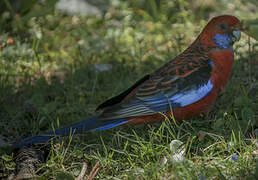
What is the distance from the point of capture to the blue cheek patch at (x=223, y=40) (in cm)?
328

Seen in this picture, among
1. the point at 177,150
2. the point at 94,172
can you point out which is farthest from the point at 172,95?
the point at 94,172

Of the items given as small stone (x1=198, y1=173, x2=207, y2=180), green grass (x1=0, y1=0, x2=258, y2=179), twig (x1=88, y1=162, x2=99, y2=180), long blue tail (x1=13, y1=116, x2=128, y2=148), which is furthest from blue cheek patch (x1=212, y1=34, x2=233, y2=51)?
twig (x1=88, y1=162, x2=99, y2=180)

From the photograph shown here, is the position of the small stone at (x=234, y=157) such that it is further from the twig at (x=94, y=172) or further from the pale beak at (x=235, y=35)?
the pale beak at (x=235, y=35)

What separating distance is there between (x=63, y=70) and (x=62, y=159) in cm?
181

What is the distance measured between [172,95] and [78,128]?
29.1 inches

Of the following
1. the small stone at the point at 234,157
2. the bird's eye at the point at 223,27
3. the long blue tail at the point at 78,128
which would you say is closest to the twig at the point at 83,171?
the long blue tail at the point at 78,128

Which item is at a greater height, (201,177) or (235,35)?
(235,35)

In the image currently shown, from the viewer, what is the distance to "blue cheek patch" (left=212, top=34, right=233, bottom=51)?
3283 millimetres

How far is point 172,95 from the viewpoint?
3074 millimetres

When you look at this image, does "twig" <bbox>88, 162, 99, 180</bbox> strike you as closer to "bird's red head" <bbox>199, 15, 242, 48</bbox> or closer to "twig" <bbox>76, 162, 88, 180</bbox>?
"twig" <bbox>76, 162, 88, 180</bbox>

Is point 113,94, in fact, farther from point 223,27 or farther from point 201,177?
point 201,177

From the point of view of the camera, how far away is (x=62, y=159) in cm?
279

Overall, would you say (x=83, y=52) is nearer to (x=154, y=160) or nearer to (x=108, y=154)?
(x=108, y=154)

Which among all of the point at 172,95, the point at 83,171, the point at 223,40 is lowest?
the point at 83,171
